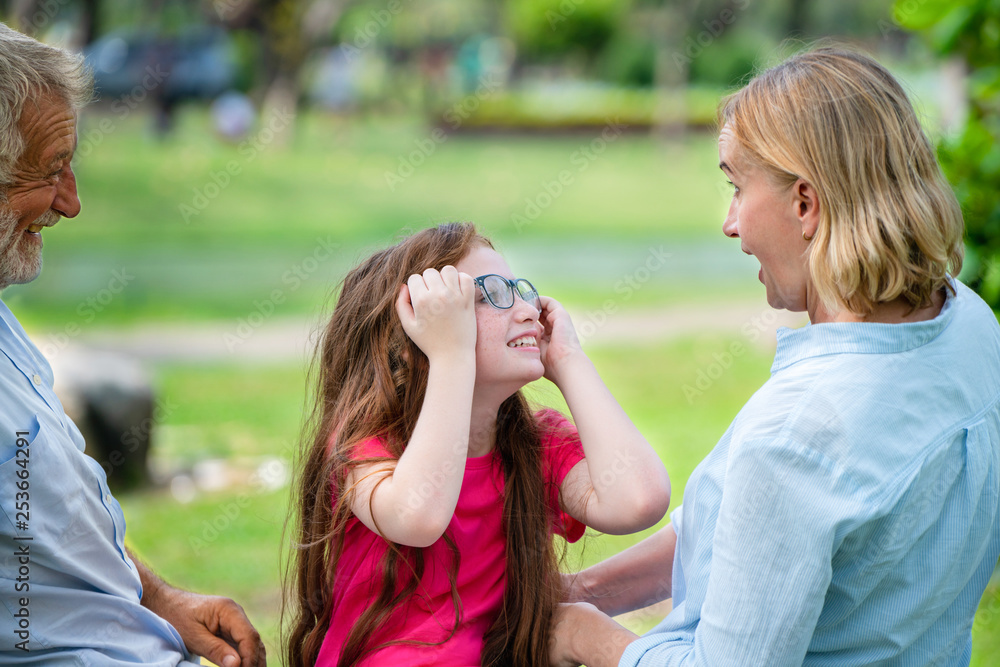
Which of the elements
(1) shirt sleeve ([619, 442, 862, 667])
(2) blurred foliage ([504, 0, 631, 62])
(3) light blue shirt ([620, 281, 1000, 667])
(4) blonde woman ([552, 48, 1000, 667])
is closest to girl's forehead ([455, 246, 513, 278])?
(4) blonde woman ([552, 48, 1000, 667])

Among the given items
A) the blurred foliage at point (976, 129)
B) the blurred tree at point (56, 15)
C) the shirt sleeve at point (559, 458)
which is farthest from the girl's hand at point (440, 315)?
the blurred tree at point (56, 15)

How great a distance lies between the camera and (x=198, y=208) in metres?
16.5

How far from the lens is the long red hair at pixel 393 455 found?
189 cm

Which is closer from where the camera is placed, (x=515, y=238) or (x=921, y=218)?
(x=921, y=218)

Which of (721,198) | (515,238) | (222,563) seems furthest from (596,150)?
(222,563)

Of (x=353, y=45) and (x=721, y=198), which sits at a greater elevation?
(x=353, y=45)

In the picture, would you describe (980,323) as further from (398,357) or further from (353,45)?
(353,45)

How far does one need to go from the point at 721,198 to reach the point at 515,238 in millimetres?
4974

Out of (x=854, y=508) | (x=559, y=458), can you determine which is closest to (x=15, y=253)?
(x=559, y=458)

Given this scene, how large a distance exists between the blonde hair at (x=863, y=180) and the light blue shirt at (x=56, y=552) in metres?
1.44

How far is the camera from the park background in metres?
5.30

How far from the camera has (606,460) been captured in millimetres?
1866

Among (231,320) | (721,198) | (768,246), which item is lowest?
(231,320)

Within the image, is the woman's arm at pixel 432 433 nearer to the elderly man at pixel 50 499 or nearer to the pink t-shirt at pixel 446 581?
the pink t-shirt at pixel 446 581
